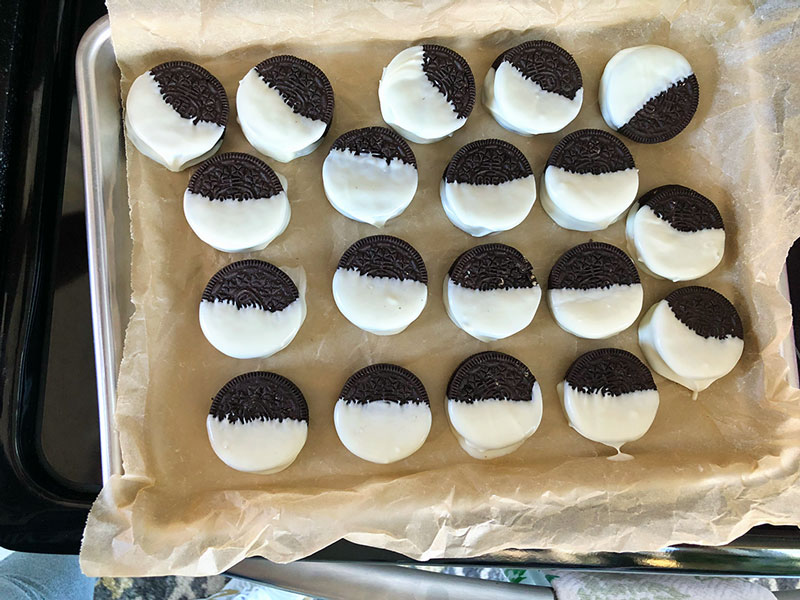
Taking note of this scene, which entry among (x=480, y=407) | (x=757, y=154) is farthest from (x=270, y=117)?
(x=757, y=154)

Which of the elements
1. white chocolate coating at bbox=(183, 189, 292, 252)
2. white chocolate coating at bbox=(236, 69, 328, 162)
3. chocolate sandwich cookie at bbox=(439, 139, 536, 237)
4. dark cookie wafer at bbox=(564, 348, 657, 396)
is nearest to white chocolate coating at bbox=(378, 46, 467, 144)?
chocolate sandwich cookie at bbox=(439, 139, 536, 237)

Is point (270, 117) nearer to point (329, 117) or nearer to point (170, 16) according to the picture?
point (329, 117)

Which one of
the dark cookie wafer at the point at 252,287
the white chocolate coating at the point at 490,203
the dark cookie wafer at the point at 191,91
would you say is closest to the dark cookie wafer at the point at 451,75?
the white chocolate coating at the point at 490,203

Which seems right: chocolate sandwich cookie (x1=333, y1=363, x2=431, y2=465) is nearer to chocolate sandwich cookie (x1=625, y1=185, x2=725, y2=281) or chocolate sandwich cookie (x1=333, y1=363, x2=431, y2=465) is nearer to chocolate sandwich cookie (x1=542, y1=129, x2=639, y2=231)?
chocolate sandwich cookie (x1=542, y1=129, x2=639, y2=231)

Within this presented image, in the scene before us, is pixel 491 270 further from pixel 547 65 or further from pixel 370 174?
pixel 547 65

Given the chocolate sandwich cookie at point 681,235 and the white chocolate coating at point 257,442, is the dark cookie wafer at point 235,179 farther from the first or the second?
the chocolate sandwich cookie at point 681,235
